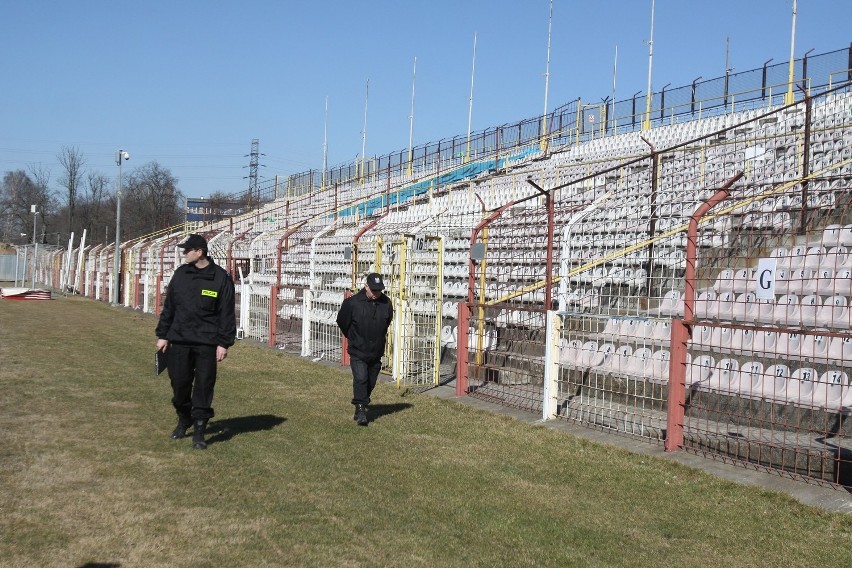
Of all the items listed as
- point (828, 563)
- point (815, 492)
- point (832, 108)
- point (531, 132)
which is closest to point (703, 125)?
point (832, 108)

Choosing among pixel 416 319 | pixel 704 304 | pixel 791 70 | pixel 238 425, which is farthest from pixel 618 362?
pixel 791 70

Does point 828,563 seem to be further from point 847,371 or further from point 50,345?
point 50,345

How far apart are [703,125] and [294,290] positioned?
Result: 44.2 ft

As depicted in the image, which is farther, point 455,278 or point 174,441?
point 455,278

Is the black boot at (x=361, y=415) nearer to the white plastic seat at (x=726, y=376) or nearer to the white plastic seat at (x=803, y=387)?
the white plastic seat at (x=726, y=376)

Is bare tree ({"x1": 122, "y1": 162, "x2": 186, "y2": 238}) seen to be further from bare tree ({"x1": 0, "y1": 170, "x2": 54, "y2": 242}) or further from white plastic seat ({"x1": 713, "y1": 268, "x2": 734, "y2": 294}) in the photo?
white plastic seat ({"x1": 713, "y1": 268, "x2": 734, "y2": 294})

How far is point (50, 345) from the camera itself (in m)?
16.3

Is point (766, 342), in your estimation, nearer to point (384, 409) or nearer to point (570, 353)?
point (570, 353)

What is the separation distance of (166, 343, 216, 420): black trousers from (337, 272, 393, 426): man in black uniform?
1.78 m

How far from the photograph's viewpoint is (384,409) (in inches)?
399

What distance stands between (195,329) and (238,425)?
58.3 inches

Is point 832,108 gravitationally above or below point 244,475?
above

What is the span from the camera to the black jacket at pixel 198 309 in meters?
7.79

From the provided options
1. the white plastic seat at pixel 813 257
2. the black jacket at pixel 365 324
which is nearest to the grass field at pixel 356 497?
the black jacket at pixel 365 324
